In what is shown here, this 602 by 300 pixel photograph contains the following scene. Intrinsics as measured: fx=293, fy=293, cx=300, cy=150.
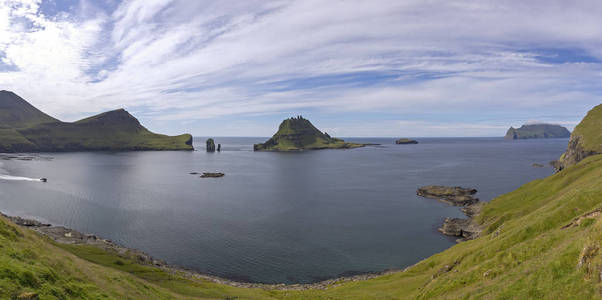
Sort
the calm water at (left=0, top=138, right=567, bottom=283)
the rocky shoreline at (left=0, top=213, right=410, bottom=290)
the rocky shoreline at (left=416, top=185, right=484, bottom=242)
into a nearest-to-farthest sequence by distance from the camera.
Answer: the rocky shoreline at (left=0, top=213, right=410, bottom=290)
the calm water at (left=0, top=138, right=567, bottom=283)
the rocky shoreline at (left=416, top=185, right=484, bottom=242)

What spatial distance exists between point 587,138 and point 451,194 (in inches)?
2767

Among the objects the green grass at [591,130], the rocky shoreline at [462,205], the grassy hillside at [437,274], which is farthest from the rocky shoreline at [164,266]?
the green grass at [591,130]

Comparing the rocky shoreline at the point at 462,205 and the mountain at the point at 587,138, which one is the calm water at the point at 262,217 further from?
the mountain at the point at 587,138

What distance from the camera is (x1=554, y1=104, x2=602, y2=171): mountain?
125438mm

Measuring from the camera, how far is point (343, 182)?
546ft

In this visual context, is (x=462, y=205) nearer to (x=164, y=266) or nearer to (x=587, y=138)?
(x=587, y=138)

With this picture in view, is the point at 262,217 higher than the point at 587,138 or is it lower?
lower

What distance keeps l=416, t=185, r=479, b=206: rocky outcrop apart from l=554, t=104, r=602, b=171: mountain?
5052 centimetres

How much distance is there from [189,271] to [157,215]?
154 feet

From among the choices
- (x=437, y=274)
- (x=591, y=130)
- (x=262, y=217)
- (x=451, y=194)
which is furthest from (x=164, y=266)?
(x=591, y=130)

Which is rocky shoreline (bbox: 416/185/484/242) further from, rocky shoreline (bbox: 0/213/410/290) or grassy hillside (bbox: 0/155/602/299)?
grassy hillside (bbox: 0/155/602/299)

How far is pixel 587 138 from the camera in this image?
13288 cm

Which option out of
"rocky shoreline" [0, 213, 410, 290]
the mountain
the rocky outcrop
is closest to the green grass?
the mountain

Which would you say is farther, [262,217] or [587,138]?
[587,138]
